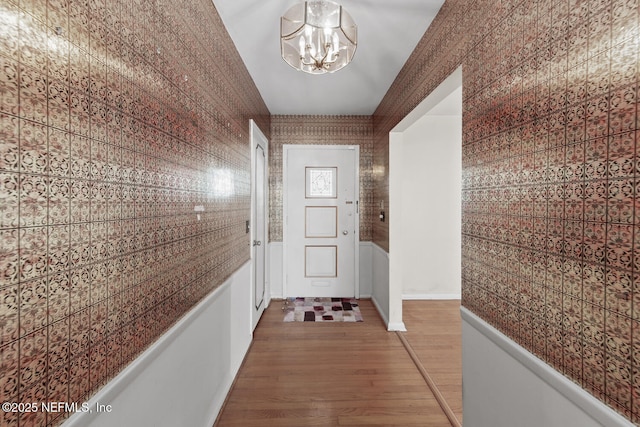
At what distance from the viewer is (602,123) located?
771 mm

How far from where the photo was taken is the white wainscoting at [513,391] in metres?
0.83

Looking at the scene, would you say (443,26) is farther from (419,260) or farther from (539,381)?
(419,260)

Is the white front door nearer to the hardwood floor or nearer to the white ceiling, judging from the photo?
the white ceiling

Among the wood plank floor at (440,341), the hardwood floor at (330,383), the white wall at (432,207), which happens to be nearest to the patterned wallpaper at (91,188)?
the hardwood floor at (330,383)

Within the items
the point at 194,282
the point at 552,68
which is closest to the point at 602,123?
the point at 552,68

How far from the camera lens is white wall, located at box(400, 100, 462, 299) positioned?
3975 mm

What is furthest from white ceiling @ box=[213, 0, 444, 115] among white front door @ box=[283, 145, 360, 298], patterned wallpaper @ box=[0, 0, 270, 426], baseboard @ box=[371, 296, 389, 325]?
baseboard @ box=[371, 296, 389, 325]

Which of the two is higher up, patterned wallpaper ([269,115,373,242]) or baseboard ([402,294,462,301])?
patterned wallpaper ([269,115,373,242])

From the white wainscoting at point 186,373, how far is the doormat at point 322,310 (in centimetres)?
107

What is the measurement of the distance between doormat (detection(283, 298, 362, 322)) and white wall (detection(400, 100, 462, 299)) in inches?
36.2

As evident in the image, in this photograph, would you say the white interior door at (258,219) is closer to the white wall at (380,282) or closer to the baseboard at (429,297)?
the white wall at (380,282)

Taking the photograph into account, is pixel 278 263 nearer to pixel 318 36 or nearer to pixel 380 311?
pixel 380 311

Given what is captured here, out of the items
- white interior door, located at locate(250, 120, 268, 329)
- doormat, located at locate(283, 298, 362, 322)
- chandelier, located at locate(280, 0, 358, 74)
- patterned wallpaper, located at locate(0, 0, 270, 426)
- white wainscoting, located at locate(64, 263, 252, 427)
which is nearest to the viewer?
patterned wallpaper, located at locate(0, 0, 270, 426)

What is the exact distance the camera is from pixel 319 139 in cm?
393
